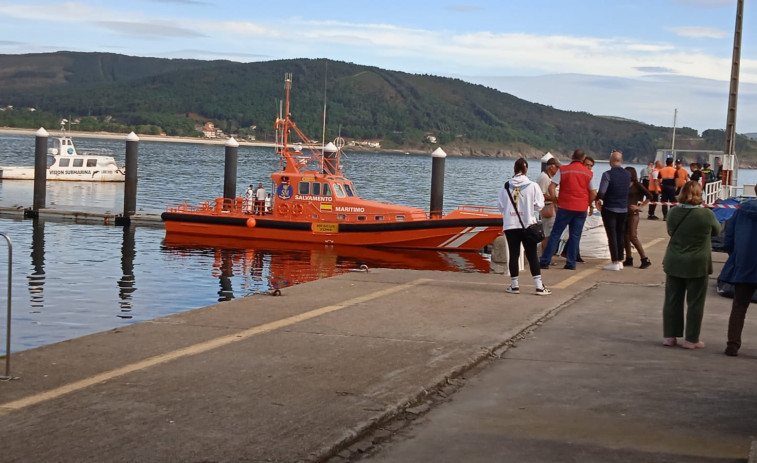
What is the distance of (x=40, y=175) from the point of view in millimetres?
38250

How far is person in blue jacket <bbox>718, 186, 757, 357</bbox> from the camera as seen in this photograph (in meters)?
8.95

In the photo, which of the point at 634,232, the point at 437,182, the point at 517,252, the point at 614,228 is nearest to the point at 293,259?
the point at 437,182

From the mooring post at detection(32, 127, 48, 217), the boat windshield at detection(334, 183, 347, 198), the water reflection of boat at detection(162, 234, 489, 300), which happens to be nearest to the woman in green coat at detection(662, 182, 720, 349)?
the water reflection of boat at detection(162, 234, 489, 300)

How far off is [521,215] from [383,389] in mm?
5618

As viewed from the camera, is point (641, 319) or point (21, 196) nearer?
point (641, 319)

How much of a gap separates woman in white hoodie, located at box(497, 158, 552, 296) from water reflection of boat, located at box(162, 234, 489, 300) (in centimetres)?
1010

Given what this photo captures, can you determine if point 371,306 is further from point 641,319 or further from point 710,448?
point 710,448

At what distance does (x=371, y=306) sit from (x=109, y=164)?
6409cm

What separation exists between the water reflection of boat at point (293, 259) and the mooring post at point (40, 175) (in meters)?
7.77

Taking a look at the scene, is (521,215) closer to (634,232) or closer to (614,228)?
(614,228)

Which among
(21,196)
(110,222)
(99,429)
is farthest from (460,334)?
(21,196)

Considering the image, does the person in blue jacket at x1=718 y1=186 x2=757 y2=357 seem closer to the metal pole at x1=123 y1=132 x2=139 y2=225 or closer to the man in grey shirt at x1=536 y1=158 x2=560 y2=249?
the man in grey shirt at x1=536 y1=158 x2=560 y2=249

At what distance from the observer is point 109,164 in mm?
72438

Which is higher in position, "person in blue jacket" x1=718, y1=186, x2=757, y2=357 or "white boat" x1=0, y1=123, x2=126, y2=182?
"person in blue jacket" x1=718, y1=186, x2=757, y2=357
